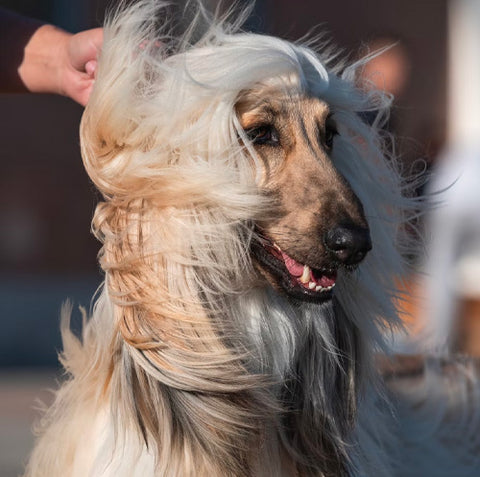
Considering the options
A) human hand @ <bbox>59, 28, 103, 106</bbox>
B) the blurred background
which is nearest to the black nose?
human hand @ <bbox>59, 28, 103, 106</bbox>

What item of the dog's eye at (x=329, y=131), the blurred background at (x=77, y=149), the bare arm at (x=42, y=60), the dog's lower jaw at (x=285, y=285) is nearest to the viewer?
the dog's lower jaw at (x=285, y=285)

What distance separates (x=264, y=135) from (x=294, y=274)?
320 mm

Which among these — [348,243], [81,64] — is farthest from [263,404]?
[81,64]

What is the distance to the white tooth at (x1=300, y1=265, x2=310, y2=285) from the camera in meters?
2.30

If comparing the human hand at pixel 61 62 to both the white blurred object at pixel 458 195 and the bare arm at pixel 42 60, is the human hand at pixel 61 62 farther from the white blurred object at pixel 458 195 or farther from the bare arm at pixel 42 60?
the white blurred object at pixel 458 195

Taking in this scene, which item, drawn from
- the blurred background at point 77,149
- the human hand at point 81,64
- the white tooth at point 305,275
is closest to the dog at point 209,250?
the white tooth at point 305,275

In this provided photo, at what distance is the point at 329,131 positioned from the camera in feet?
8.18

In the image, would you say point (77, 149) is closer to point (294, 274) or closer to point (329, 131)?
point (329, 131)

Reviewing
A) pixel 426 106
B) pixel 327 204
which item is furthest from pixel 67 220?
pixel 327 204

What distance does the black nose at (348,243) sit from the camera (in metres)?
2.19

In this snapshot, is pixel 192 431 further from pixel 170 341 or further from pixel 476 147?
pixel 476 147

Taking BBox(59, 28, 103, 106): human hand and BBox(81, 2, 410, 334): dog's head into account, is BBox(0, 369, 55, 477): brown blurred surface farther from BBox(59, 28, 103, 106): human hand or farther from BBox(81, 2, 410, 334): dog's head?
BBox(81, 2, 410, 334): dog's head

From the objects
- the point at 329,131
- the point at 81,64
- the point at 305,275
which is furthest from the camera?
the point at 81,64

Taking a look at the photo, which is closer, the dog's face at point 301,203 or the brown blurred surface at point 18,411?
the dog's face at point 301,203
